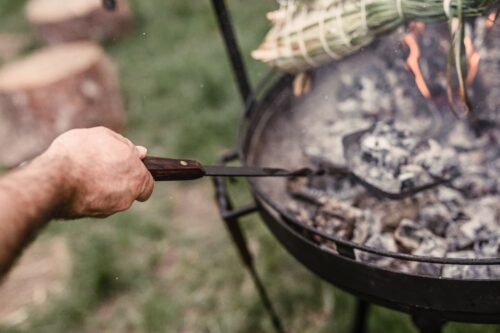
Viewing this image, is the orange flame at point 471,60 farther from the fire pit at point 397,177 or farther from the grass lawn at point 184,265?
the grass lawn at point 184,265

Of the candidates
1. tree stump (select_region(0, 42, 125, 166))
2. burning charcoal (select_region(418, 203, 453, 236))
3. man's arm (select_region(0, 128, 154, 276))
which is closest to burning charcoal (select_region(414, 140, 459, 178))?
burning charcoal (select_region(418, 203, 453, 236))

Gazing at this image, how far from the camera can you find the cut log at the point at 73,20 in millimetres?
4637

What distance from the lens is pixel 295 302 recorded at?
2.46 m

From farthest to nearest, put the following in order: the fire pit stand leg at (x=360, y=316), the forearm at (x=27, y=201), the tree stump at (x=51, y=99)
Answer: the tree stump at (x=51, y=99)
the fire pit stand leg at (x=360, y=316)
the forearm at (x=27, y=201)

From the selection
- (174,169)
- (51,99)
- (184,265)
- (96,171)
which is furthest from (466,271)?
(51,99)

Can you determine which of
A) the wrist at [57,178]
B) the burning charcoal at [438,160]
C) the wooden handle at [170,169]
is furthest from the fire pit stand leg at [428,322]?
the wrist at [57,178]

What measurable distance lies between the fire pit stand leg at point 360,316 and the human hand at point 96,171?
120 cm

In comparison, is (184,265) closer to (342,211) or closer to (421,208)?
(342,211)

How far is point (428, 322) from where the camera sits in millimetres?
1367

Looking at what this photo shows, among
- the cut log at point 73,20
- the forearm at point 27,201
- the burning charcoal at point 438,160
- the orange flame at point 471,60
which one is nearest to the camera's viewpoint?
the forearm at point 27,201

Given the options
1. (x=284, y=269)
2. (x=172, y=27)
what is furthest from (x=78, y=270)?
(x=172, y=27)

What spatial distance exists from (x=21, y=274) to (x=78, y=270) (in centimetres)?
38

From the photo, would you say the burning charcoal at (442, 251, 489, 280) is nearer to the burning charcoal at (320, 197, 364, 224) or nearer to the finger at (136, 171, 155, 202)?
the burning charcoal at (320, 197, 364, 224)

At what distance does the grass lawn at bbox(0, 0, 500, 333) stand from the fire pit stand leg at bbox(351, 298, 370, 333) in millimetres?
153
